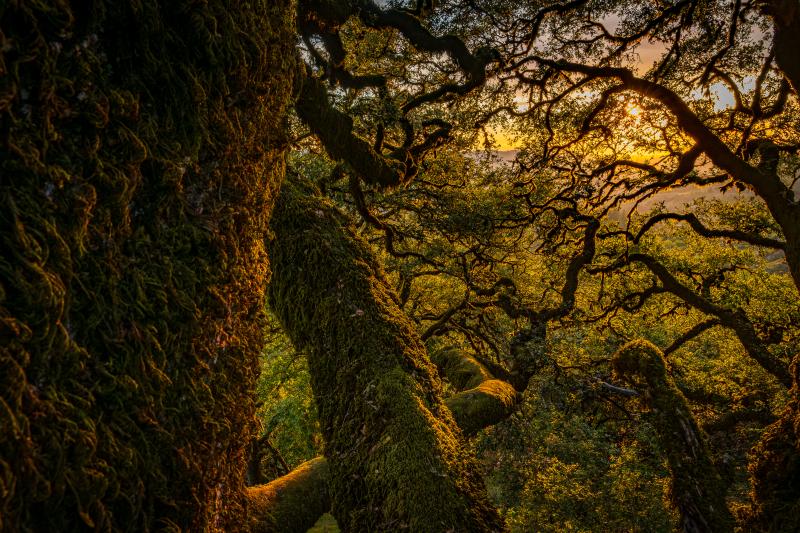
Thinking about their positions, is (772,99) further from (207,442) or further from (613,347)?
(207,442)

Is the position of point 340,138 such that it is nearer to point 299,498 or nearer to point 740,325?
point 299,498

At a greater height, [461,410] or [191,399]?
[461,410]

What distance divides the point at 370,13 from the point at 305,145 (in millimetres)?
3616

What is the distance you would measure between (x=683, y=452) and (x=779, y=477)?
2553mm

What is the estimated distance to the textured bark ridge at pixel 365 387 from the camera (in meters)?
2.28

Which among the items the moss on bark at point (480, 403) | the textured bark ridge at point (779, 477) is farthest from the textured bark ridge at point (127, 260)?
the moss on bark at point (480, 403)

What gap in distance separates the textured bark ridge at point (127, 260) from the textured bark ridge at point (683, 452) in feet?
18.4

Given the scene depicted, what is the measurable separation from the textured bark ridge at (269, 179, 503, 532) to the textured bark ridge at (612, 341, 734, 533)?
395 cm

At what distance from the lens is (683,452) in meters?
5.14

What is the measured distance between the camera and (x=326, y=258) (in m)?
3.00

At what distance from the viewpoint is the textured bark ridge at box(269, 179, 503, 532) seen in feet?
7.48

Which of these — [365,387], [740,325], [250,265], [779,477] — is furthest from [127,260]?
[740,325]

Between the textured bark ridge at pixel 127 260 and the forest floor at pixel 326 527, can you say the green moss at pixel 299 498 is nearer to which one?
the textured bark ridge at pixel 127 260

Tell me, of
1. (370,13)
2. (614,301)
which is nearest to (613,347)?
(614,301)
